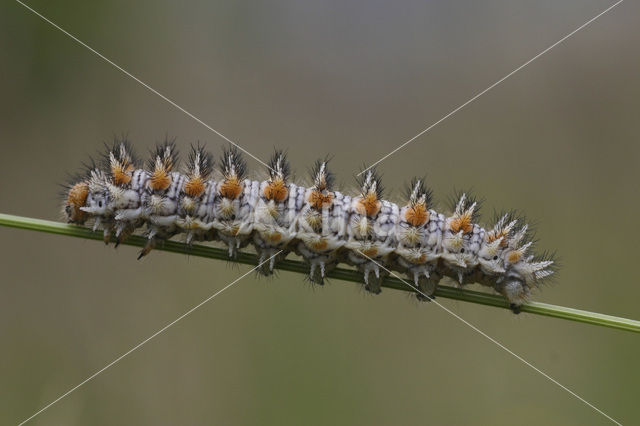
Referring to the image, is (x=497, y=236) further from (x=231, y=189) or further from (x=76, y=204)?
(x=76, y=204)

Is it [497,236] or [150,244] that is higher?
[497,236]

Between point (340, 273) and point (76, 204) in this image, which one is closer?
point (340, 273)

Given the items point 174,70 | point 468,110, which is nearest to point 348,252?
point 468,110

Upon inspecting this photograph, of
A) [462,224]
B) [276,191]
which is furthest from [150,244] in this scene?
[462,224]

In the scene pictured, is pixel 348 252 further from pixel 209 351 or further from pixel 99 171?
pixel 209 351

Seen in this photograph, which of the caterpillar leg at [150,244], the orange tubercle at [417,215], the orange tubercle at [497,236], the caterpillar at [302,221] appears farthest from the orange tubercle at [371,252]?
the caterpillar leg at [150,244]

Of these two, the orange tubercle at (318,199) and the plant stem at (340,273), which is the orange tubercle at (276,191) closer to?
the orange tubercle at (318,199)
